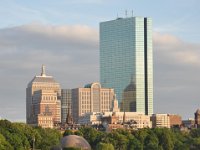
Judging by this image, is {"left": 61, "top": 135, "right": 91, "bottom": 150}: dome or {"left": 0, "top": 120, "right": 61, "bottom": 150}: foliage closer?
{"left": 0, "top": 120, "right": 61, "bottom": 150}: foliage

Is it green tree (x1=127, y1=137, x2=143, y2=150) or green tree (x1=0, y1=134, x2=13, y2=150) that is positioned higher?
green tree (x1=0, y1=134, x2=13, y2=150)

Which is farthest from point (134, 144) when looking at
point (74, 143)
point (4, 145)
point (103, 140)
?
point (4, 145)

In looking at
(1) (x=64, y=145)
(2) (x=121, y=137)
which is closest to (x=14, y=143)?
(1) (x=64, y=145)

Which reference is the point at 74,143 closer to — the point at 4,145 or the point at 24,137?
the point at 24,137

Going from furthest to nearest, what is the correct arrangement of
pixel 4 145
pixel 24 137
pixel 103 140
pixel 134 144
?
pixel 103 140 → pixel 134 144 → pixel 24 137 → pixel 4 145

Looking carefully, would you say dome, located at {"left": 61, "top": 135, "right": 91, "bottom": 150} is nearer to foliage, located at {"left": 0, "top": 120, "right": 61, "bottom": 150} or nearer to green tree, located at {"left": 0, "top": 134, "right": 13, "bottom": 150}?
foliage, located at {"left": 0, "top": 120, "right": 61, "bottom": 150}

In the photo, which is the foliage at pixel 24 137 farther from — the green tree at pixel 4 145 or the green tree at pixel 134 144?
the green tree at pixel 134 144

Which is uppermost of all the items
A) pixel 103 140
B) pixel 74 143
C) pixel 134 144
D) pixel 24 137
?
pixel 24 137

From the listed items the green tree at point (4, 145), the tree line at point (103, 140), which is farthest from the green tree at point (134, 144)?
the green tree at point (4, 145)

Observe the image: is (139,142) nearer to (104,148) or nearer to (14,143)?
(104,148)

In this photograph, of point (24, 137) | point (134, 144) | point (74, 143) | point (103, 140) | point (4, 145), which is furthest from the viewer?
point (103, 140)

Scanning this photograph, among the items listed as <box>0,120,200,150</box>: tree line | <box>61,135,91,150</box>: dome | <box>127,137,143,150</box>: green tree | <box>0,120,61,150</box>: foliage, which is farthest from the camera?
<box>127,137,143,150</box>: green tree

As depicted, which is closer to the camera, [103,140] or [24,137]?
[24,137]

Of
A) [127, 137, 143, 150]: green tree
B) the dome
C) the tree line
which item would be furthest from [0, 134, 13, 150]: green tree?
[127, 137, 143, 150]: green tree
